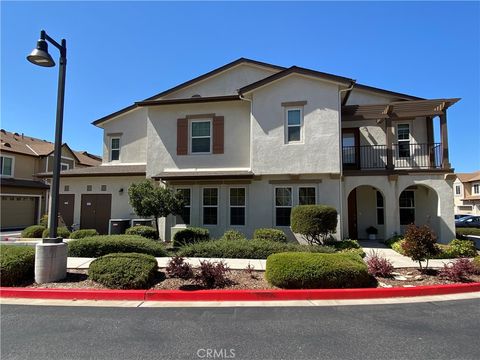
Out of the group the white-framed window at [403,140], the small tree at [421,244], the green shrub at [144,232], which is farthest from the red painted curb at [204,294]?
the white-framed window at [403,140]

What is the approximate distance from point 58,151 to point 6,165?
25559 mm

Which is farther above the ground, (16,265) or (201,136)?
(201,136)

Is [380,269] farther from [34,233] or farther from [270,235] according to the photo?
[34,233]

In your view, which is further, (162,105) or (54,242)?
(162,105)

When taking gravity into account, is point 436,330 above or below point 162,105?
below

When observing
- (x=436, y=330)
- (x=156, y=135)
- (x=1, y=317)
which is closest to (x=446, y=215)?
(x=436, y=330)

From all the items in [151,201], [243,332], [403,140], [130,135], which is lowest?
[243,332]

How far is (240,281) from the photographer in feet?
24.9

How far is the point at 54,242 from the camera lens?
762 cm

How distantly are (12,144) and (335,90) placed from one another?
30.1m

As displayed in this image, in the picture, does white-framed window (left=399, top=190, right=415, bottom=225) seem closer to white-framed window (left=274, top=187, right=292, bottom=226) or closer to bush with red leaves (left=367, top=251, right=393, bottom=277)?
white-framed window (left=274, top=187, right=292, bottom=226)

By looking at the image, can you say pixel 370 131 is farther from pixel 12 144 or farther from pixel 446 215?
pixel 12 144

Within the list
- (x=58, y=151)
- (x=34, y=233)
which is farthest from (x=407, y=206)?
(x=34, y=233)

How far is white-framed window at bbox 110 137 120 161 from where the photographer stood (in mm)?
19191
